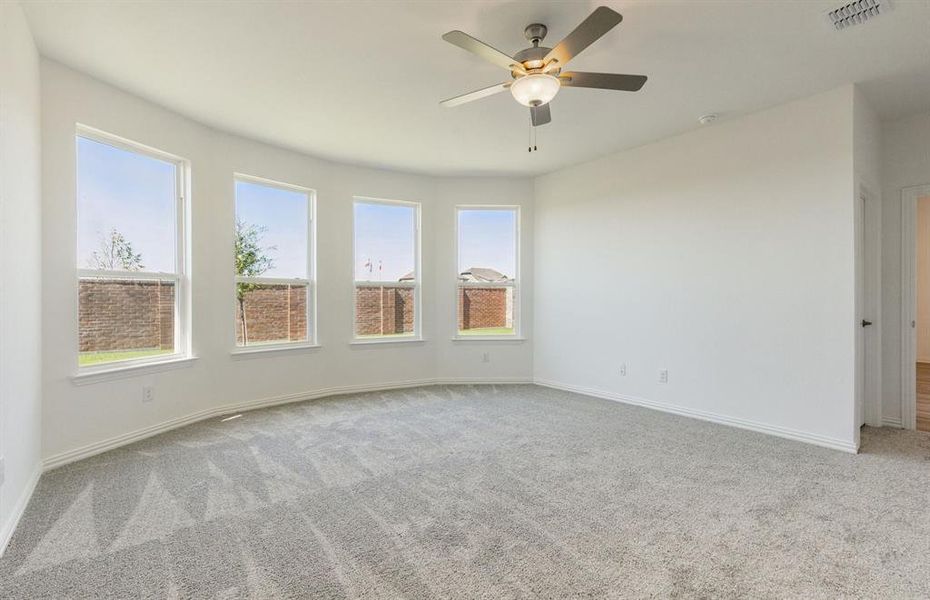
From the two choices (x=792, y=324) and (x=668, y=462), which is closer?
(x=668, y=462)

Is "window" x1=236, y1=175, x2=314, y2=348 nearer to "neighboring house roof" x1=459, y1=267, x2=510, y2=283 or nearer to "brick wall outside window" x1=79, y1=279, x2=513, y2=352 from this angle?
"brick wall outside window" x1=79, y1=279, x2=513, y2=352

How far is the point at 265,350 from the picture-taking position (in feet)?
15.0

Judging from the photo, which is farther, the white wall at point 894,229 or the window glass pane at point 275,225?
the window glass pane at point 275,225

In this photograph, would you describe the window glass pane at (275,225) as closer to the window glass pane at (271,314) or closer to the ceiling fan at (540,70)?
the window glass pane at (271,314)

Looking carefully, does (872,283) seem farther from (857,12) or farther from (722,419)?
(857,12)

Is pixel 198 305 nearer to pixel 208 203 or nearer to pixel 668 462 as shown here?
pixel 208 203

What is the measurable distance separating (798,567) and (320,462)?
2.70 meters

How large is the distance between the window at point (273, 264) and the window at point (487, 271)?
1.91 m

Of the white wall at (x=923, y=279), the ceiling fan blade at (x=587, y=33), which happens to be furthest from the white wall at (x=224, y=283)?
the white wall at (x=923, y=279)

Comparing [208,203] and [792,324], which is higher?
[208,203]

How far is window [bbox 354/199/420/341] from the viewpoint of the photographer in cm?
542

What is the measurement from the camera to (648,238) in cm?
461

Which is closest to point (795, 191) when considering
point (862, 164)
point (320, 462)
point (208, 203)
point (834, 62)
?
point (862, 164)

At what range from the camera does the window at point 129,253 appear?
128 inches
